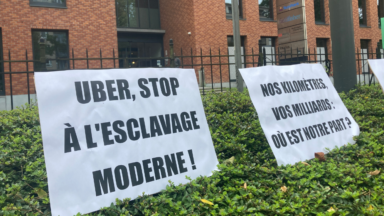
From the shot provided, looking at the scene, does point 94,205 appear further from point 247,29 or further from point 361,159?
point 247,29

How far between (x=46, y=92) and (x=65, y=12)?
14937 millimetres

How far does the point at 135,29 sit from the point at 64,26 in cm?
531

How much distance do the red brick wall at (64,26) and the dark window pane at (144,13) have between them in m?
4.24

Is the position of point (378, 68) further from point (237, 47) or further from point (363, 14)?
point (363, 14)

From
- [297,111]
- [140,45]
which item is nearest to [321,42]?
[140,45]

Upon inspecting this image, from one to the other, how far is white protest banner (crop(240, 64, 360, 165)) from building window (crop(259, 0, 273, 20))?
1872cm

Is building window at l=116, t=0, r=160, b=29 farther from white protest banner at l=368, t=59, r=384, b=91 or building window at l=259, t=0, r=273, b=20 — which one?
white protest banner at l=368, t=59, r=384, b=91

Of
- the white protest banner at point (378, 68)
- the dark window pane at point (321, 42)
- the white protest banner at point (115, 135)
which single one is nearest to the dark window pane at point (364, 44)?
the dark window pane at point (321, 42)

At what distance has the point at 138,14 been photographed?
1994 centimetres

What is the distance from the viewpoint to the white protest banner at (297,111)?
9.39ft

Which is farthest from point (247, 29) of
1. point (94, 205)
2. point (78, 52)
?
point (94, 205)

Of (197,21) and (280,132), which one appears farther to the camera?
(197,21)

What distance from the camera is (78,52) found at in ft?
50.1

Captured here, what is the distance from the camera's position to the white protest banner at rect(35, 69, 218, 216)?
6.21 ft
